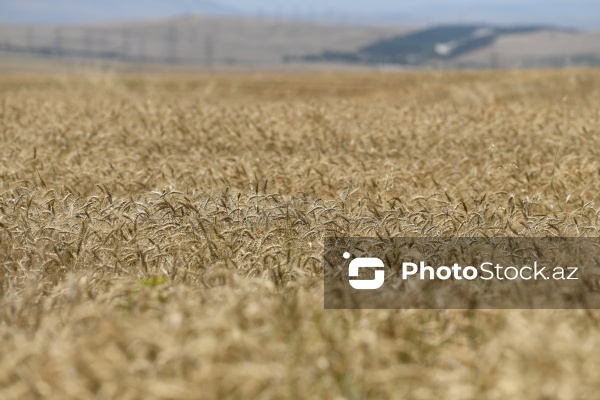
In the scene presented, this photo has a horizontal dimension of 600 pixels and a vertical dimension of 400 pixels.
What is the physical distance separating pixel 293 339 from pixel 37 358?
96 cm

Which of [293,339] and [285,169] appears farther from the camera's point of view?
[285,169]

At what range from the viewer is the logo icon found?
532cm

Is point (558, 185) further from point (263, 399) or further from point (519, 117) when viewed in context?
point (263, 399)

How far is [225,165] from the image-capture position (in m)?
10.4

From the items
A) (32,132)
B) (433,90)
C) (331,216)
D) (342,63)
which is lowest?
(342,63)

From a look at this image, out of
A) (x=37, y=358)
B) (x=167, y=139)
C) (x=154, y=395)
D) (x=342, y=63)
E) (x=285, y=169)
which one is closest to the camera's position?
(x=154, y=395)

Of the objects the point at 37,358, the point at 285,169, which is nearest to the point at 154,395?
the point at 37,358

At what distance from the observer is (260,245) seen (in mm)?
6273
